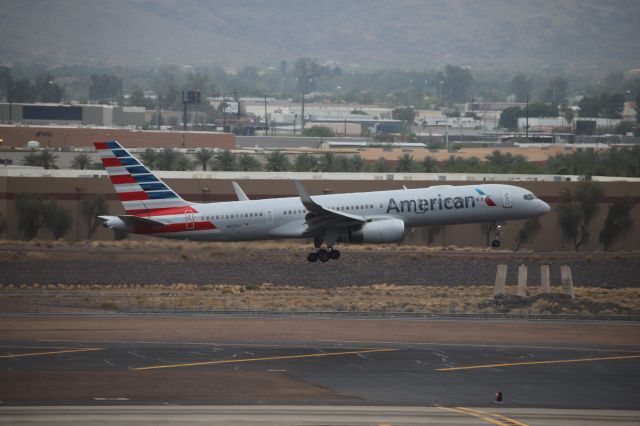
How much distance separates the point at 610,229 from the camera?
255ft

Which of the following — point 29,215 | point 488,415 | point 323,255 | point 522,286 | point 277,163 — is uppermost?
point 277,163

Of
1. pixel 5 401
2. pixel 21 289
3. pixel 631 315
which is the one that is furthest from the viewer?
pixel 21 289

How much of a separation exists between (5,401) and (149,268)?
29119mm

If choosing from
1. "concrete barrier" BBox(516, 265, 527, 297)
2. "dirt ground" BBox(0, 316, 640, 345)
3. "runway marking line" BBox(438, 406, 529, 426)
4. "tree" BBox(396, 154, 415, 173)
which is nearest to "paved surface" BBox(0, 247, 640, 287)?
"concrete barrier" BBox(516, 265, 527, 297)

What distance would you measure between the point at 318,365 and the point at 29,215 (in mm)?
39453

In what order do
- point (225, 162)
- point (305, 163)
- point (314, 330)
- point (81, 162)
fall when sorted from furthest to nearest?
point (305, 163)
point (225, 162)
point (81, 162)
point (314, 330)

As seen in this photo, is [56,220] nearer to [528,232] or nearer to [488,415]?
[528,232]

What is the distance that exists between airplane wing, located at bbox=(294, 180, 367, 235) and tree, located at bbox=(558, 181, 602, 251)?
22.1 metres

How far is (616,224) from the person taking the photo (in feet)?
257

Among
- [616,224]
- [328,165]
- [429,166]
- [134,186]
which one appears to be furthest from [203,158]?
[134,186]

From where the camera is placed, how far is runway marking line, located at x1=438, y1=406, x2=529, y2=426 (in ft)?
96.8

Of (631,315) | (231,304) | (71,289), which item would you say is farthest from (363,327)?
(71,289)

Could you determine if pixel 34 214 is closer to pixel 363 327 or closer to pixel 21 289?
pixel 21 289

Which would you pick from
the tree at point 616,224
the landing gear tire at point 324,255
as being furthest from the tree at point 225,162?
the landing gear tire at point 324,255
